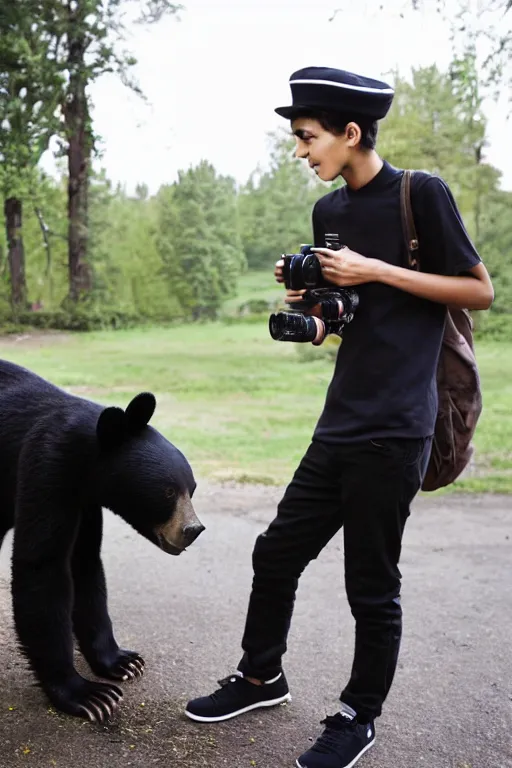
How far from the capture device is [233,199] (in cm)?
797

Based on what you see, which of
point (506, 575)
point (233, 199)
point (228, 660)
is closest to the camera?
point (228, 660)

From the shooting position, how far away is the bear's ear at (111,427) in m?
1.84

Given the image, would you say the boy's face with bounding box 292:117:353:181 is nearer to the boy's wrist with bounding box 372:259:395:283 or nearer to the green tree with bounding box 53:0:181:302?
the boy's wrist with bounding box 372:259:395:283

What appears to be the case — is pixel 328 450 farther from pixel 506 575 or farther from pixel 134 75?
pixel 134 75

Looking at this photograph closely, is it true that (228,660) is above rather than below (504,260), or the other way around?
below

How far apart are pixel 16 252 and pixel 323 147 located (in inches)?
248

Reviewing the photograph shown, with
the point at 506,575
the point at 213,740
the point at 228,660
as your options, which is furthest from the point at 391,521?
the point at 506,575

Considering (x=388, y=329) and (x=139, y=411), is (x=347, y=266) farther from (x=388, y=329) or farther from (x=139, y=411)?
(x=139, y=411)

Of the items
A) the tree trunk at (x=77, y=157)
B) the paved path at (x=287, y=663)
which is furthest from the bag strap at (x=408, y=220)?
the tree trunk at (x=77, y=157)

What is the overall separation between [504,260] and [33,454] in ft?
23.1

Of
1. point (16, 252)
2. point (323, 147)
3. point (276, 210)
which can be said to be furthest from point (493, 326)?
point (323, 147)

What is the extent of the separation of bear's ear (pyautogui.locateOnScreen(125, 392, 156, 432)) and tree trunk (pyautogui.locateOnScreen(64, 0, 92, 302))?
212 inches

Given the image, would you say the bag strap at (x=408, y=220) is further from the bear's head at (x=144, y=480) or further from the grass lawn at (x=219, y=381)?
the grass lawn at (x=219, y=381)

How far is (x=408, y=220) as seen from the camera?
170 centimetres
